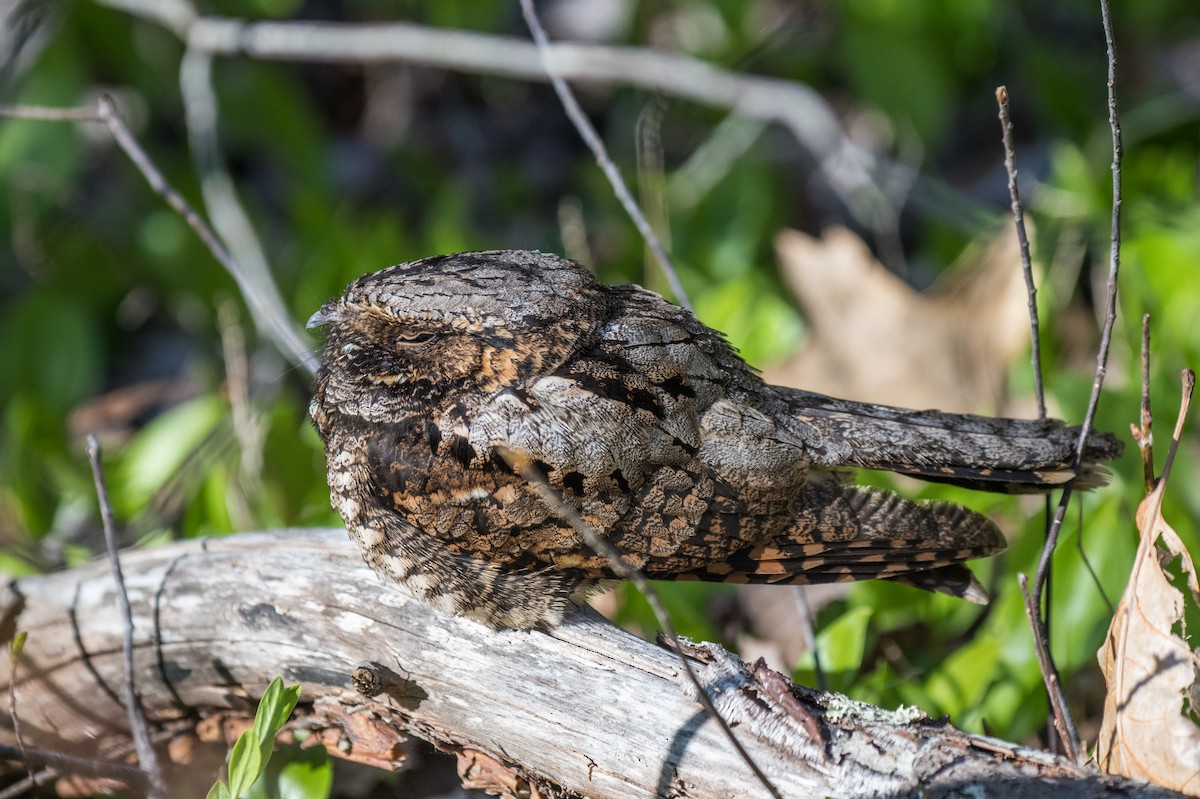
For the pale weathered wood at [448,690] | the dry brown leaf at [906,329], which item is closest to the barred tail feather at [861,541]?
the pale weathered wood at [448,690]

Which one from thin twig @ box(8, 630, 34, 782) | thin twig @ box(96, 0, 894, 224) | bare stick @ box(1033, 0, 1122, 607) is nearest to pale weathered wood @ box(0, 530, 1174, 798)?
thin twig @ box(8, 630, 34, 782)

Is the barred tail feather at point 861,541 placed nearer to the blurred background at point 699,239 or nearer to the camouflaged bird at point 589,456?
the camouflaged bird at point 589,456

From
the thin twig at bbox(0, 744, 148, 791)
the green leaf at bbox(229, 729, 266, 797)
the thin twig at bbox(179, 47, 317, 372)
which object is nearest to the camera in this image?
the green leaf at bbox(229, 729, 266, 797)

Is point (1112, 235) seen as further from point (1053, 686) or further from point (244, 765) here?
point (244, 765)

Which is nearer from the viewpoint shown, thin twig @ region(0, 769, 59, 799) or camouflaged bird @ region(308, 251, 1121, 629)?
camouflaged bird @ region(308, 251, 1121, 629)

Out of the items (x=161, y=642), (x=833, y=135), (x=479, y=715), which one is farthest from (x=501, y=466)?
(x=833, y=135)

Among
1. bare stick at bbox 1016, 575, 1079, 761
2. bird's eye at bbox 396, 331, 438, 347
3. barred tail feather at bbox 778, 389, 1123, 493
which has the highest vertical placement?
barred tail feather at bbox 778, 389, 1123, 493

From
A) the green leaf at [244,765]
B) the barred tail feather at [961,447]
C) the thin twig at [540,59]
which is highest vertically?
the thin twig at [540,59]

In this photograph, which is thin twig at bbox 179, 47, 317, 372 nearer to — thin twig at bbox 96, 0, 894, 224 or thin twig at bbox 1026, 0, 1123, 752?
thin twig at bbox 96, 0, 894, 224

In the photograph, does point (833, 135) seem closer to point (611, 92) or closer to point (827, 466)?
point (827, 466)
